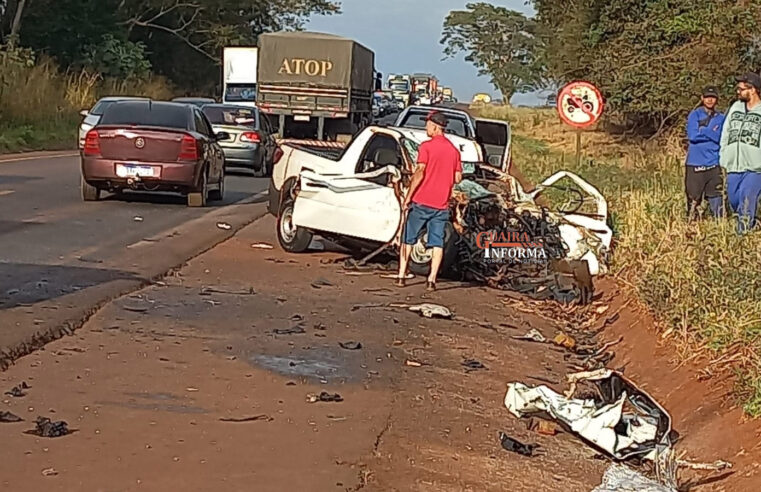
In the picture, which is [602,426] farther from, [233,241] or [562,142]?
[562,142]

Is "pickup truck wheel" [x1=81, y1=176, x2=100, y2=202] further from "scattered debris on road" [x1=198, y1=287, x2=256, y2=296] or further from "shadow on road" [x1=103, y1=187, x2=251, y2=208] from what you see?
"scattered debris on road" [x1=198, y1=287, x2=256, y2=296]

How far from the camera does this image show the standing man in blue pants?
1246cm

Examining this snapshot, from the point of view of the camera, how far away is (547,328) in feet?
39.1

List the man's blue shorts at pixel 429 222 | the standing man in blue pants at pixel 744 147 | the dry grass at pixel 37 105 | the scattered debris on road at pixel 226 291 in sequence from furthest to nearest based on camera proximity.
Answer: the dry grass at pixel 37 105 < the man's blue shorts at pixel 429 222 < the standing man in blue pants at pixel 744 147 < the scattered debris on road at pixel 226 291

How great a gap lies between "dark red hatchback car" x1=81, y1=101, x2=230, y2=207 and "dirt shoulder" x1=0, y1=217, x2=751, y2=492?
7312 millimetres

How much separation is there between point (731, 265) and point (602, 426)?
3173 mm

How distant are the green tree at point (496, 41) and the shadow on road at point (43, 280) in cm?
9766

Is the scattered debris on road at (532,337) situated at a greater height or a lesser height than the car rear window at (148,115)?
lesser

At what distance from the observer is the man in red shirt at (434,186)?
41.6 feet

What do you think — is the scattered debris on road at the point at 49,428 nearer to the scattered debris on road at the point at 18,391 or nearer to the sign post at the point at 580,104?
the scattered debris on road at the point at 18,391

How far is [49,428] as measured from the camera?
663cm

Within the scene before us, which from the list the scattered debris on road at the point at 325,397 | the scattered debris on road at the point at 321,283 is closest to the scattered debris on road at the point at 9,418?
the scattered debris on road at the point at 325,397

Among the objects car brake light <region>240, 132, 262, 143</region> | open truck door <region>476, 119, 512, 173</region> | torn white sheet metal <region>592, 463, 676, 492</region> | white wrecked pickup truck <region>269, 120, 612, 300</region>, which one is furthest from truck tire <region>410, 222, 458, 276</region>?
car brake light <region>240, 132, 262, 143</region>

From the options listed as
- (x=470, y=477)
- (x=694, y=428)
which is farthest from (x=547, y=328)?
(x=470, y=477)
